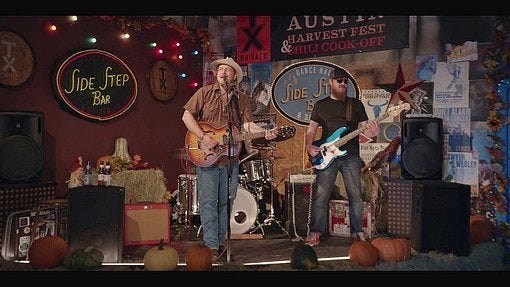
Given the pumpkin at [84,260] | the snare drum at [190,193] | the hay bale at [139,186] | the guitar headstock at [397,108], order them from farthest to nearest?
the snare drum at [190,193]
the guitar headstock at [397,108]
the hay bale at [139,186]
the pumpkin at [84,260]

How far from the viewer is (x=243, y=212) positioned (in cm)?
624

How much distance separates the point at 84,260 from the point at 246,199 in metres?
2.42

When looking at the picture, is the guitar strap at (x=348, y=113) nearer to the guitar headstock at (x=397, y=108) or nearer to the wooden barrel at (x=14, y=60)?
the guitar headstock at (x=397, y=108)

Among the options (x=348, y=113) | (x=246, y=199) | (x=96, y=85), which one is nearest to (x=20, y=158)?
(x=96, y=85)

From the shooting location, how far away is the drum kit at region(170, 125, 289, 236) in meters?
6.20

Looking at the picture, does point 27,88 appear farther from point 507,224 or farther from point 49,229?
point 507,224

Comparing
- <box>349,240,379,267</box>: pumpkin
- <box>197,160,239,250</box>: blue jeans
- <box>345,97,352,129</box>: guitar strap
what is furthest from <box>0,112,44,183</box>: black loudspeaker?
<box>345,97,352,129</box>: guitar strap

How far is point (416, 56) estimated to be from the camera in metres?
6.45

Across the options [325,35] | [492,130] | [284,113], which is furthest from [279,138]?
[492,130]

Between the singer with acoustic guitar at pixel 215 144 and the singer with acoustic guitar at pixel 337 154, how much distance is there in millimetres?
1191

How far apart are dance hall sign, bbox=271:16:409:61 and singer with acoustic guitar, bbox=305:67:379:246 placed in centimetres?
82

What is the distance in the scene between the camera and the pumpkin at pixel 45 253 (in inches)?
173

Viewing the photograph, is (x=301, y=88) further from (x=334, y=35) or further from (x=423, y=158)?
(x=423, y=158)

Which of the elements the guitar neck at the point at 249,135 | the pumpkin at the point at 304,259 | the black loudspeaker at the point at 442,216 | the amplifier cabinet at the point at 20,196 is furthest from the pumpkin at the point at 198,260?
the black loudspeaker at the point at 442,216
